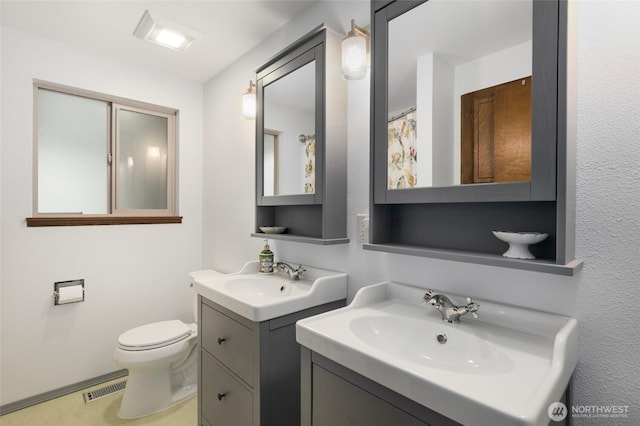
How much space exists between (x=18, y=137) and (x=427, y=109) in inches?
95.9

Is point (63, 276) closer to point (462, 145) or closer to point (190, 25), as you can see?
point (190, 25)

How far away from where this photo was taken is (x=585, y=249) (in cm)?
92

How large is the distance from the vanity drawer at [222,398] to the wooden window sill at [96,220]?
4.23 feet

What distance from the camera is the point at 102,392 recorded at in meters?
Result: 2.21

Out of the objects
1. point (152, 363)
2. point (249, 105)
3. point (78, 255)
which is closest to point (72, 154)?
point (78, 255)

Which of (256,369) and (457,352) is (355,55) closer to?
(457,352)

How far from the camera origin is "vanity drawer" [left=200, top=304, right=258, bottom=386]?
135 centimetres

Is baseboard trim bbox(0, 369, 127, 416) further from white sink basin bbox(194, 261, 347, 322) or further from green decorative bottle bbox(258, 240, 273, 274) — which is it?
A: green decorative bottle bbox(258, 240, 273, 274)

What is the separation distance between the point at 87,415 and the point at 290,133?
213 centimetres

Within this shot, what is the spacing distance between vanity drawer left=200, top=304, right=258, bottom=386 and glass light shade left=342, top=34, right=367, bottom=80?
3.99 ft

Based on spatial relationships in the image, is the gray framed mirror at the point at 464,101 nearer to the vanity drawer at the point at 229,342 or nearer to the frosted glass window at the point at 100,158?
the vanity drawer at the point at 229,342

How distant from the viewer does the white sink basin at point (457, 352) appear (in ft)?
2.18

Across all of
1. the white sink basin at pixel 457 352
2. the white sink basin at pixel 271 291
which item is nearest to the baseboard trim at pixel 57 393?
the white sink basin at pixel 271 291

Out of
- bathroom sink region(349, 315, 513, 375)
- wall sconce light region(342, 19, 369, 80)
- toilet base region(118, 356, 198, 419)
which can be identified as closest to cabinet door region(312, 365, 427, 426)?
bathroom sink region(349, 315, 513, 375)
